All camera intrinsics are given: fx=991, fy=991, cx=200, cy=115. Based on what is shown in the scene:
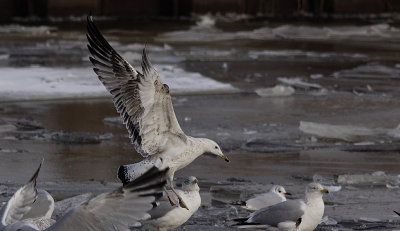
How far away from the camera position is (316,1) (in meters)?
35.5

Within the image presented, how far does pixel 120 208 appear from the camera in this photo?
5.52 metres

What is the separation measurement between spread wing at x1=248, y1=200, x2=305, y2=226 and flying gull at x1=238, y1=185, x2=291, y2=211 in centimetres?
41

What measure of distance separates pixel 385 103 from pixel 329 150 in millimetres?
3837

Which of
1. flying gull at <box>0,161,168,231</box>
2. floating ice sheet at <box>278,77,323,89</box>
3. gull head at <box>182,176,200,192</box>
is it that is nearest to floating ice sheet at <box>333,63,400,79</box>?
floating ice sheet at <box>278,77,323,89</box>

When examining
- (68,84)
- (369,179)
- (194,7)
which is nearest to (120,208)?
(369,179)

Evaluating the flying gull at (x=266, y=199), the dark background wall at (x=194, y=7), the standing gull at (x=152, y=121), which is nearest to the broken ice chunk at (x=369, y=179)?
the flying gull at (x=266, y=199)

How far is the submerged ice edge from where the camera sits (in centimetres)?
1432

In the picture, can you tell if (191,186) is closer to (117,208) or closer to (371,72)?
(117,208)

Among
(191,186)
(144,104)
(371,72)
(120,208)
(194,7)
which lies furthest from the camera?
(194,7)

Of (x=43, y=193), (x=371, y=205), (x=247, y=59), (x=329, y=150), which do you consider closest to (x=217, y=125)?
(x=329, y=150)

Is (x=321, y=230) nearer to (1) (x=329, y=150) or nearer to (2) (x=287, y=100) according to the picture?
(1) (x=329, y=150)

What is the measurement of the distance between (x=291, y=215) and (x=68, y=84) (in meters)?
8.51

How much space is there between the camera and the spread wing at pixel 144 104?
820 cm

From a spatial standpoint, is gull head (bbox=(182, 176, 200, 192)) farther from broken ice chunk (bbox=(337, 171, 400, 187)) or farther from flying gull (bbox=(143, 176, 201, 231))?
broken ice chunk (bbox=(337, 171, 400, 187))
